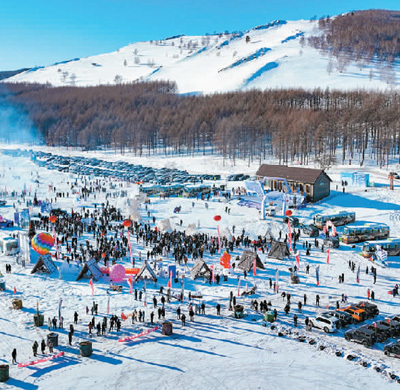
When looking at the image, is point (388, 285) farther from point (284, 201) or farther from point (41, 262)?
point (41, 262)

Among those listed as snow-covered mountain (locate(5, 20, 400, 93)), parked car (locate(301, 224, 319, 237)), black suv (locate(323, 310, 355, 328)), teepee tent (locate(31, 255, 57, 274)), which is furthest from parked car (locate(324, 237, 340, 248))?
snow-covered mountain (locate(5, 20, 400, 93))

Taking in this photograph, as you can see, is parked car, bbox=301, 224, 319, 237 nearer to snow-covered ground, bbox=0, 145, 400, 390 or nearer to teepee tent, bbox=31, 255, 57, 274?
snow-covered ground, bbox=0, 145, 400, 390

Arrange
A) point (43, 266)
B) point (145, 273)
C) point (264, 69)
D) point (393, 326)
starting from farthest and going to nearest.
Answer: point (264, 69)
point (43, 266)
point (145, 273)
point (393, 326)

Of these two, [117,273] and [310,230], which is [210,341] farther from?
[310,230]

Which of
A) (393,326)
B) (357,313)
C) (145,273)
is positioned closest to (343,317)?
(357,313)

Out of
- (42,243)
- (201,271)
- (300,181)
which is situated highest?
(300,181)

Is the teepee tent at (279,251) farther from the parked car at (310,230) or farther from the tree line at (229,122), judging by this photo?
the tree line at (229,122)

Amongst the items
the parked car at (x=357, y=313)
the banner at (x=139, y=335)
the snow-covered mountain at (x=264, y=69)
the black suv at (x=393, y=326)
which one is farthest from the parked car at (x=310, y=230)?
the snow-covered mountain at (x=264, y=69)
